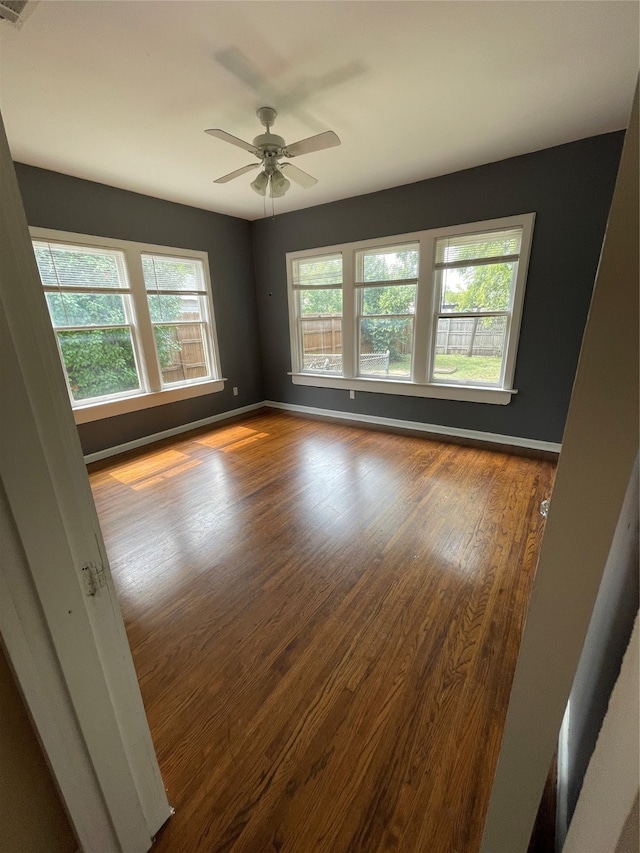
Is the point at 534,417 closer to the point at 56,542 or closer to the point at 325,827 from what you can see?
the point at 325,827

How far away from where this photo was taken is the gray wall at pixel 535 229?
116 inches

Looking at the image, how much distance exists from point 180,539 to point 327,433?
2.40 meters

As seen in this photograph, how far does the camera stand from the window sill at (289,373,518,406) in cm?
371

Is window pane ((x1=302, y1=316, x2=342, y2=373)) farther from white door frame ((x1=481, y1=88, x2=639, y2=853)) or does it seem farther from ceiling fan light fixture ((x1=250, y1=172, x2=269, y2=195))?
white door frame ((x1=481, y1=88, x2=639, y2=853))

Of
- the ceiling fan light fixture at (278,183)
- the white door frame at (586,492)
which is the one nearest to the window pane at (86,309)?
the ceiling fan light fixture at (278,183)

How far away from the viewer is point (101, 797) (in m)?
0.80

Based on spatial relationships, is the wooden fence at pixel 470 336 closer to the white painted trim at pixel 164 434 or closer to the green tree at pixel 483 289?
the green tree at pixel 483 289

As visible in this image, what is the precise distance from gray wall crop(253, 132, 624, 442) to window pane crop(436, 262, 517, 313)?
217 millimetres

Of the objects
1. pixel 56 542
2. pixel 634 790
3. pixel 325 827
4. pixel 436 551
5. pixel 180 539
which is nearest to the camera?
pixel 634 790

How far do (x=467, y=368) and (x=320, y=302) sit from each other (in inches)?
85.2

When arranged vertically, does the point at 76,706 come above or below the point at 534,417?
above

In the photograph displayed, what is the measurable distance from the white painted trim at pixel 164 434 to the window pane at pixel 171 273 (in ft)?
5.73

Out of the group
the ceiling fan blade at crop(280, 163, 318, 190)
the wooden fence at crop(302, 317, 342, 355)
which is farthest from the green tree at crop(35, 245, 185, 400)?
the ceiling fan blade at crop(280, 163, 318, 190)

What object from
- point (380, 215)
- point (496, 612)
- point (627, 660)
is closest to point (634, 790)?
point (627, 660)
